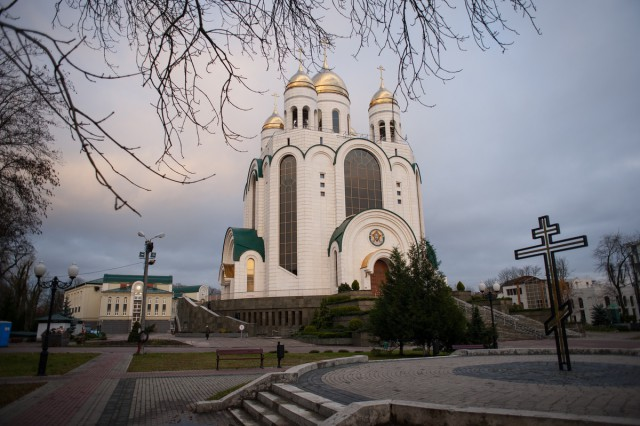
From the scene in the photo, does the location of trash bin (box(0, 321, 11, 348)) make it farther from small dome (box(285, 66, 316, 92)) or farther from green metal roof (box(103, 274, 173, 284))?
green metal roof (box(103, 274, 173, 284))

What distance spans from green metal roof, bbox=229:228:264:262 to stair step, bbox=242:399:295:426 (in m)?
29.5

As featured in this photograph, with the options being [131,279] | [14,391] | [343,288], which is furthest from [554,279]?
[131,279]

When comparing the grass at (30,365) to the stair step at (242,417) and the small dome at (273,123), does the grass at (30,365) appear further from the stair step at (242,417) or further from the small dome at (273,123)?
the small dome at (273,123)

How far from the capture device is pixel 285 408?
6.89 meters

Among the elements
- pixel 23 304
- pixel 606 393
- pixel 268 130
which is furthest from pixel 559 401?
pixel 23 304

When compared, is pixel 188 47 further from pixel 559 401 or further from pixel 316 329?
pixel 316 329

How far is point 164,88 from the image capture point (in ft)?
12.6

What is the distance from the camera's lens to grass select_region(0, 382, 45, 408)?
8.30 m

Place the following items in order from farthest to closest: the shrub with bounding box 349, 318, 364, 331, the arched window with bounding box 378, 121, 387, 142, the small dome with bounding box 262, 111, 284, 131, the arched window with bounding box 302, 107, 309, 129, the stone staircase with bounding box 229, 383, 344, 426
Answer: the small dome with bounding box 262, 111, 284, 131, the arched window with bounding box 378, 121, 387, 142, the arched window with bounding box 302, 107, 309, 129, the shrub with bounding box 349, 318, 364, 331, the stone staircase with bounding box 229, 383, 344, 426

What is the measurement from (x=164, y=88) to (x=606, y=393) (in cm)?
683

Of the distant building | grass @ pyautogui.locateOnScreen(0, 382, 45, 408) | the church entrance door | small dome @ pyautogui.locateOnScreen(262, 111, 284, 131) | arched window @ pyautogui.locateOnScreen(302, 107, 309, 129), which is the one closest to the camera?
grass @ pyautogui.locateOnScreen(0, 382, 45, 408)

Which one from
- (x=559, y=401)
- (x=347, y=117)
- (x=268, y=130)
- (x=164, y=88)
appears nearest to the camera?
(x=164, y=88)

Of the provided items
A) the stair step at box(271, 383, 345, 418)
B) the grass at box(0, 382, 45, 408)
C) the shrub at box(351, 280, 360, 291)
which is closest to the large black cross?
the stair step at box(271, 383, 345, 418)

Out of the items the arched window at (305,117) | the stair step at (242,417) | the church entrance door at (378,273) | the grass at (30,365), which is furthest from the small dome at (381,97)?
the stair step at (242,417)
